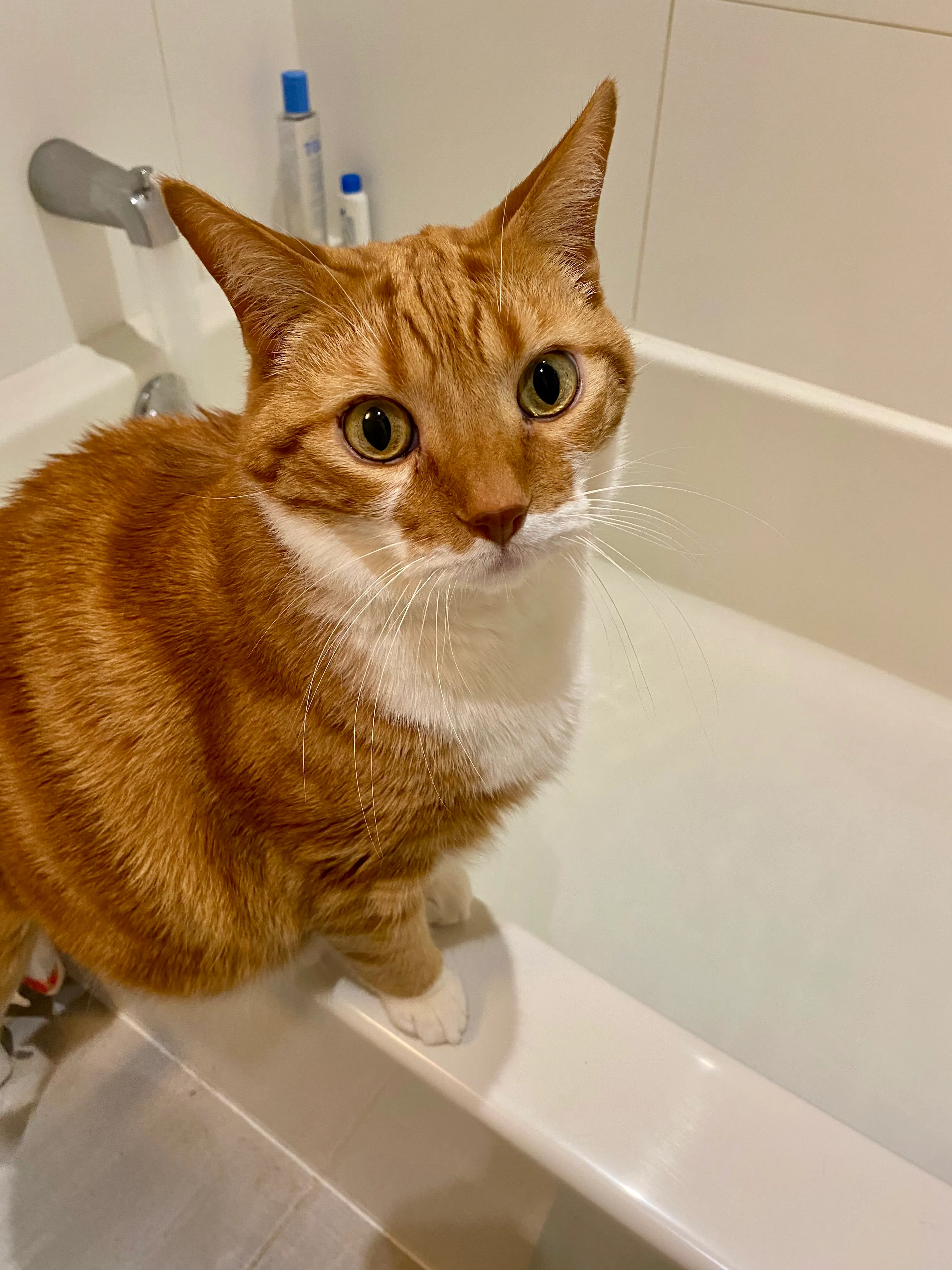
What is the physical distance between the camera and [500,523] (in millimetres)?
583

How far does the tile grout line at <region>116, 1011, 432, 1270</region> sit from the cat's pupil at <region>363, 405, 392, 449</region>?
0.91 m

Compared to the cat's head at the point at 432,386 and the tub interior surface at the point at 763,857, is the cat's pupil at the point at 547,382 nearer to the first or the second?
the cat's head at the point at 432,386

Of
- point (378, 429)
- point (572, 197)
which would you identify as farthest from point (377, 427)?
point (572, 197)

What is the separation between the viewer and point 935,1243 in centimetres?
60

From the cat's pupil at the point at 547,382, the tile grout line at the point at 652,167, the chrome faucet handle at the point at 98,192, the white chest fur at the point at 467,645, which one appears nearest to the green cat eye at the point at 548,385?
the cat's pupil at the point at 547,382

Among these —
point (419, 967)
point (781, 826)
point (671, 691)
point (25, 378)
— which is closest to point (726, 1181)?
point (419, 967)

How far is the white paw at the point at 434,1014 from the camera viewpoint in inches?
28.6

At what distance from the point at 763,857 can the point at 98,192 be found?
3.83 ft

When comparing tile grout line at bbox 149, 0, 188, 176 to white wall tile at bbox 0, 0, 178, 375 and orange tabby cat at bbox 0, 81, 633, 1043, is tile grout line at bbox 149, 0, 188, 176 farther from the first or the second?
orange tabby cat at bbox 0, 81, 633, 1043

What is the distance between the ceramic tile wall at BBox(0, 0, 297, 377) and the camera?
1.03 meters

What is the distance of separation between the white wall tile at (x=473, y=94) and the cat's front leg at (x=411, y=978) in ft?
3.19

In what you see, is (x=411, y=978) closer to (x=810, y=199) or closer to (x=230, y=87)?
(x=810, y=199)

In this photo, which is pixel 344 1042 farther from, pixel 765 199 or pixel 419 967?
pixel 765 199

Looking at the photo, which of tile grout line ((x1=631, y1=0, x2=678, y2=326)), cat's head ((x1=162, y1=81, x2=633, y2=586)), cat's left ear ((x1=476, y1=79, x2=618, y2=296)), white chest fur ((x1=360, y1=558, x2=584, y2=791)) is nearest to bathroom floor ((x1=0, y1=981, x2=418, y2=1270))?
white chest fur ((x1=360, y1=558, x2=584, y2=791))
